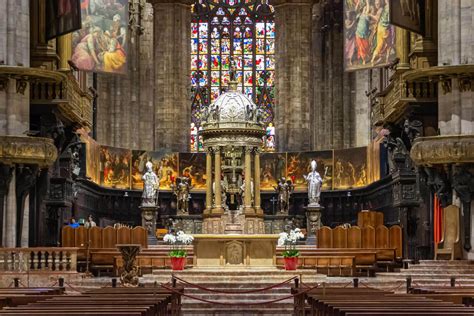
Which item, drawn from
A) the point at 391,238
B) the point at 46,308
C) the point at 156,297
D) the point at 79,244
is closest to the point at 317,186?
the point at 391,238

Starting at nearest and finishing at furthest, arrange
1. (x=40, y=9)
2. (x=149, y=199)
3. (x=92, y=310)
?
(x=92, y=310) < (x=40, y=9) < (x=149, y=199)

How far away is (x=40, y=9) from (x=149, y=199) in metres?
12.0

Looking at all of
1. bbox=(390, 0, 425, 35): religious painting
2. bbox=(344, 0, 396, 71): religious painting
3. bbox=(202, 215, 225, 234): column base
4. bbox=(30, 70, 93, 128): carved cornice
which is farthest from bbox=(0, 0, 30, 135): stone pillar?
bbox=(344, 0, 396, 71): religious painting

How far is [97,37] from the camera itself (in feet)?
133

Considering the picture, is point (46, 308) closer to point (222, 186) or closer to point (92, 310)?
point (92, 310)

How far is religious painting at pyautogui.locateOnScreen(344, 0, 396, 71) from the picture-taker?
39844 mm

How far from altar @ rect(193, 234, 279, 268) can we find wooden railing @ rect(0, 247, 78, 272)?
3897 mm

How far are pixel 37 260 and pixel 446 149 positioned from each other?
437 inches

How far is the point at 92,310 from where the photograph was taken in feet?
42.5

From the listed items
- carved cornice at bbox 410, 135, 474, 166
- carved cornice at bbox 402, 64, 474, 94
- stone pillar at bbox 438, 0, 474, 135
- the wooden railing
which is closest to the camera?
the wooden railing

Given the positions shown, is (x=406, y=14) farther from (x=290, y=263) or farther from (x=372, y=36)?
(x=290, y=263)

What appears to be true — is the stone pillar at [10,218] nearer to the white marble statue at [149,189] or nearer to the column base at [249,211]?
the column base at [249,211]

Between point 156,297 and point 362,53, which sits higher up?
point 362,53

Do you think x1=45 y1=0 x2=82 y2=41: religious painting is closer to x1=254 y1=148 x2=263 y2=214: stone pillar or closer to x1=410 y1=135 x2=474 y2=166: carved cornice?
x1=254 y1=148 x2=263 y2=214: stone pillar
